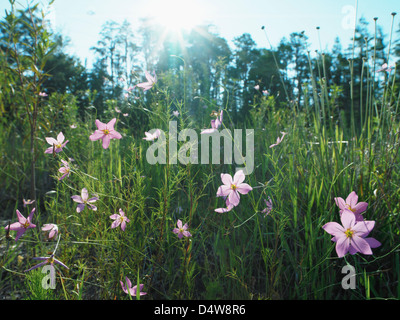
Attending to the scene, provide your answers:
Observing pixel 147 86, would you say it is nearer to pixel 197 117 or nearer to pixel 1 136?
pixel 197 117

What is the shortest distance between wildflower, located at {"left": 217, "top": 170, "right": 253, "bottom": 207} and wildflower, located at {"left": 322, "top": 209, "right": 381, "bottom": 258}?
0.99 ft

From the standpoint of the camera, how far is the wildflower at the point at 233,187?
1016mm

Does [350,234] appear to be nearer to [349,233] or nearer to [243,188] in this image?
[349,233]

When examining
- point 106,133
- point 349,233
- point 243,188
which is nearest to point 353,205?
point 349,233

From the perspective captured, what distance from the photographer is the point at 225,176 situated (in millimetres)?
1035

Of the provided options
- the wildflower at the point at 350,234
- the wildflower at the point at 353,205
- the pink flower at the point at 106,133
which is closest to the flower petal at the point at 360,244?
the wildflower at the point at 350,234

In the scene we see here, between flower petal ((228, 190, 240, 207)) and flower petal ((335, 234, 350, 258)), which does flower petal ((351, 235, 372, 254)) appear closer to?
flower petal ((335, 234, 350, 258))

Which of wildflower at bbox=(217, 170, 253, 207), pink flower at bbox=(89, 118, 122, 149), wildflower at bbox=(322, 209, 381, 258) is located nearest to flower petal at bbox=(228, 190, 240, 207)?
wildflower at bbox=(217, 170, 253, 207)

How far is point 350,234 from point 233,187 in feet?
1.37

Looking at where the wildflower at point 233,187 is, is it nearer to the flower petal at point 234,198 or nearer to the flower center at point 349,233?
the flower petal at point 234,198

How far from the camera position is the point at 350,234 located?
0.89 m

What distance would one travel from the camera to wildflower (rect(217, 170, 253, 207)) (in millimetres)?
1016

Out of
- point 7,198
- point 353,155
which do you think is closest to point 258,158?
point 353,155
